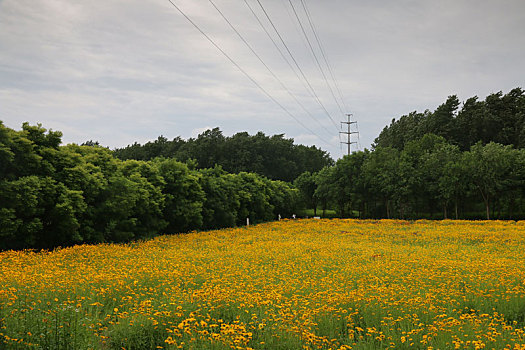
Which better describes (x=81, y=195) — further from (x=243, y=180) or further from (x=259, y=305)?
(x=243, y=180)

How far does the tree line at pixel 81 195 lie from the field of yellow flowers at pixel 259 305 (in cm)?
295

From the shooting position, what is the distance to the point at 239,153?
100m

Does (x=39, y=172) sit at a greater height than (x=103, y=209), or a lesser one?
greater

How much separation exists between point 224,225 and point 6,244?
23113mm

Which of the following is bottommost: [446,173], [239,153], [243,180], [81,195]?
[81,195]

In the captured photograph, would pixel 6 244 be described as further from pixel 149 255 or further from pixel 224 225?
pixel 224 225

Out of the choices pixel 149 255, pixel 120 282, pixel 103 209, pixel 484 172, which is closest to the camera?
pixel 120 282

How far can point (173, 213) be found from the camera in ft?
99.7

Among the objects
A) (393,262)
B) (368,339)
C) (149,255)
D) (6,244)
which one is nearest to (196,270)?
(149,255)

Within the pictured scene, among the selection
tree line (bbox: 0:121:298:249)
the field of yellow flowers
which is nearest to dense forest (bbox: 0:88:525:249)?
tree line (bbox: 0:121:298:249)

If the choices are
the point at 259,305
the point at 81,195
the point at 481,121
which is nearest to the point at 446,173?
the point at 481,121

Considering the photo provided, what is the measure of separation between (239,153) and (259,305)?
9265 cm

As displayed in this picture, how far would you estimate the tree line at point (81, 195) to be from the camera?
55.4 feet

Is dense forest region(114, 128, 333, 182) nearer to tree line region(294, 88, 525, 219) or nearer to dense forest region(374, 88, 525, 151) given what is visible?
tree line region(294, 88, 525, 219)
